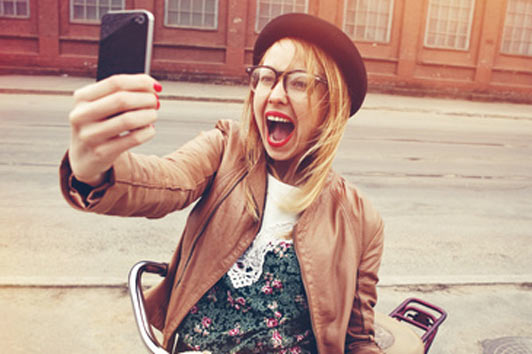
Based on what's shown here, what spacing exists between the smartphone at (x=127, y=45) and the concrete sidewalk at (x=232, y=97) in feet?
49.8

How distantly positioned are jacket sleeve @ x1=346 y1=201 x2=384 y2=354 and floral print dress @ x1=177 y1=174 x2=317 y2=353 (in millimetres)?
200

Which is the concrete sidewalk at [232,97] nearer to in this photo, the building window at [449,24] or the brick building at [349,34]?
the brick building at [349,34]

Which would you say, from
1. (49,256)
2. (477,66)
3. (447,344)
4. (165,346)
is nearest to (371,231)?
(165,346)

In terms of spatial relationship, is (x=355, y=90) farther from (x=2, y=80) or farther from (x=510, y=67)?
(x=510, y=67)

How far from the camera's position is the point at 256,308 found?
188 centimetres

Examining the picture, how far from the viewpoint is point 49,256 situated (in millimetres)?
4488

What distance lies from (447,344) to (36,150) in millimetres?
6684

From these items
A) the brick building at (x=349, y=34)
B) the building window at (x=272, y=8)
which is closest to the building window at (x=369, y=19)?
the brick building at (x=349, y=34)

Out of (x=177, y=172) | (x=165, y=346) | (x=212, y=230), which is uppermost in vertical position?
(x=177, y=172)

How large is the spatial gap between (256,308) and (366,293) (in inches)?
17.2

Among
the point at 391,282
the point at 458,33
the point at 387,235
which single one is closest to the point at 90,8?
the point at 458,33

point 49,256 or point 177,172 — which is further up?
point 177,172

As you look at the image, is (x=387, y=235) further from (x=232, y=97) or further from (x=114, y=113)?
(x=232, y=97)

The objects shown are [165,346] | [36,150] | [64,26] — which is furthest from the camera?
[64,26]
